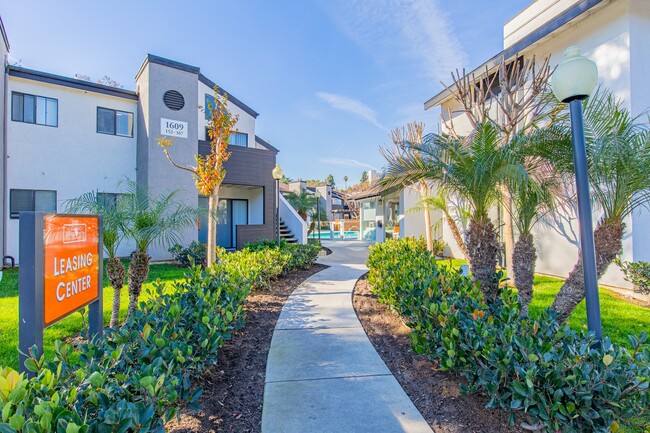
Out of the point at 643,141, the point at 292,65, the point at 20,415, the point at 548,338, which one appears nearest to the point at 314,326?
the point at 548,338

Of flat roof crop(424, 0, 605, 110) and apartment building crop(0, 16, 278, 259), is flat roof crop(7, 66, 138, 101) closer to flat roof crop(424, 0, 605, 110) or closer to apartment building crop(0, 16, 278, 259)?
apartment building crop(0, 16, 278, 259)

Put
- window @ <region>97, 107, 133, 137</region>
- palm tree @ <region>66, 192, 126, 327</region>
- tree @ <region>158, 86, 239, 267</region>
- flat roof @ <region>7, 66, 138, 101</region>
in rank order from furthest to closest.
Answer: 1. window @ <region>97, 107, 133, 137</region>
2. flat roof @ <region>7, 66, 138, 101</region>
3. tree @ <region>158, 86, 239, 267</region>
4. palm tree @ <region>66, 192, 126, 327</region>

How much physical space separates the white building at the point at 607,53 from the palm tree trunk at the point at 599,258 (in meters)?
4.80

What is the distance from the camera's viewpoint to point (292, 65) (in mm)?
13711

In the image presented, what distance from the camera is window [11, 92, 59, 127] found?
1057 cm

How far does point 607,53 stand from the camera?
7.90 metres

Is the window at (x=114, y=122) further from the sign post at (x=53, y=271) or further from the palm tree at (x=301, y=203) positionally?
the sign post at (x=53, y=271)

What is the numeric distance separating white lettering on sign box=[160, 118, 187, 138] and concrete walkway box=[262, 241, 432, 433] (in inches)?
366

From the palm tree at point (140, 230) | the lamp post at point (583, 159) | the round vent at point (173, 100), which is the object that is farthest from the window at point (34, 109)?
the lamp post at point (583, 159)

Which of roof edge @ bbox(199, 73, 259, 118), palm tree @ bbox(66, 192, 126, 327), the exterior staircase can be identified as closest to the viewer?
palm tree @ bbox(66, 192, 126, 327)

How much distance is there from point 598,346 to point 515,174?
6.18ft

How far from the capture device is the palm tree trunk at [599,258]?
3.71 m

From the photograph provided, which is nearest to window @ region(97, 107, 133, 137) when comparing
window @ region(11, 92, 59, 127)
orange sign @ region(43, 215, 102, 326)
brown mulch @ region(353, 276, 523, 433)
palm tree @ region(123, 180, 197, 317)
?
window @ region(11, 92, 59, 127)

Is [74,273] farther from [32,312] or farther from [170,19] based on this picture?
[170,19]
